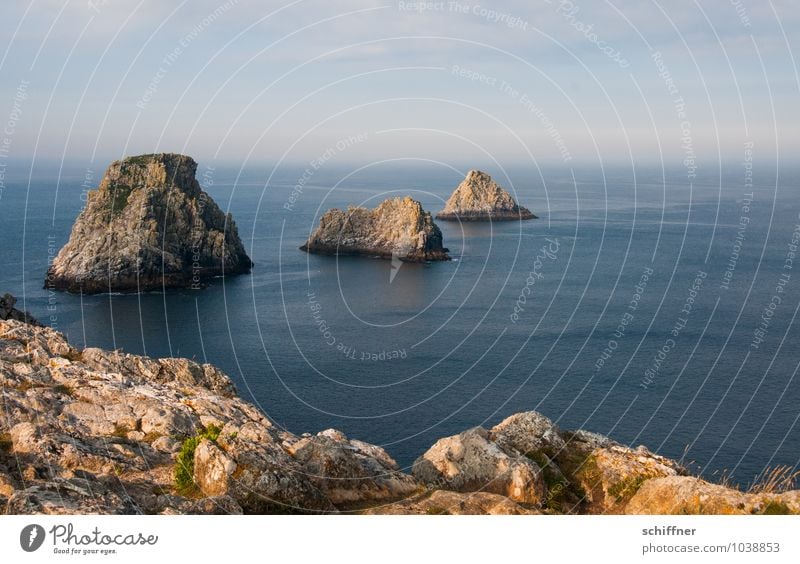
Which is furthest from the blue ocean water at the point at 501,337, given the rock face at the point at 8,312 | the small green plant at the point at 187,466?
the small green plant at the point at 187,466

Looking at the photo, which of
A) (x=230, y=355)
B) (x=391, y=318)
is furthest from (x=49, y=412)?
(x=391, y=318)

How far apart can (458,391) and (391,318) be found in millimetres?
38540

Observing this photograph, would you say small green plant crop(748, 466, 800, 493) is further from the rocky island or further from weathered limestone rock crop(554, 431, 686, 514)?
weathered limestone rock crop(554, 431, 686, 514)

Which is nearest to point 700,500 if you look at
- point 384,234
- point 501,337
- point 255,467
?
point 255,467

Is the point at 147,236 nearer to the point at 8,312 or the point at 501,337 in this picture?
the point at 501,337

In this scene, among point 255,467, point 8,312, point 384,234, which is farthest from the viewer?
point 384,234

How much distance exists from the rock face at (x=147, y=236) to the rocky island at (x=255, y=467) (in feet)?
380

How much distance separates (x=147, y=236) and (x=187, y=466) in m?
130

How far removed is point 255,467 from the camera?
18547 mm

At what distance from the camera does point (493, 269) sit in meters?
152

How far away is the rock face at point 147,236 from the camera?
134 metres

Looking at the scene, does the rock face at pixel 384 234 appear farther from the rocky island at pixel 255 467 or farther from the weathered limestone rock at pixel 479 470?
the weathered limestone rock at pixel 479 470
